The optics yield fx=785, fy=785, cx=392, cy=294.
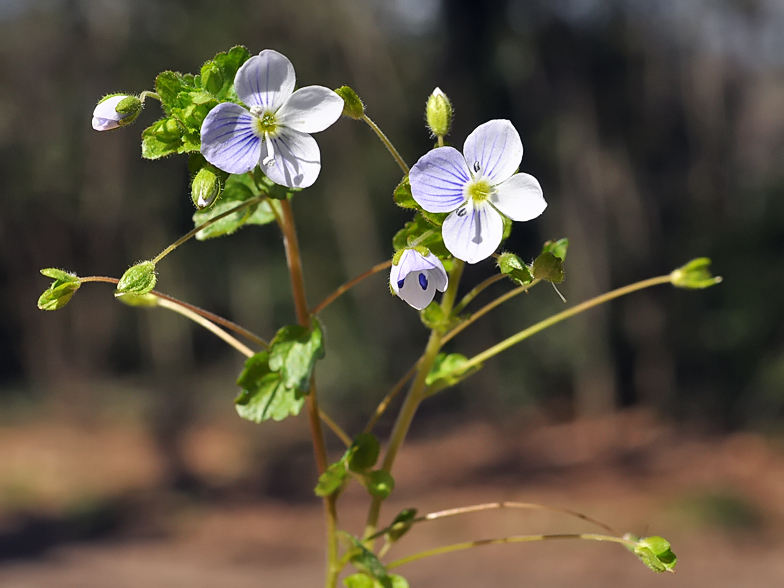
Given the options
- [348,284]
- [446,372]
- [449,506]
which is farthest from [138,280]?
[449,506]

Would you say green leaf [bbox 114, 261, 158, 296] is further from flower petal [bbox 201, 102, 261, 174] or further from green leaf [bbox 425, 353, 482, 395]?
green leaf [bbox 425, 353, 482, 395]

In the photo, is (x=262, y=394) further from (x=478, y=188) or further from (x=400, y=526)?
(x=478, y=188)

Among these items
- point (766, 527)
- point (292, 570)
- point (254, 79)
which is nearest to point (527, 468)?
point (766, 527)

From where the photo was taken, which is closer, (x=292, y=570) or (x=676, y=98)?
(x=292, y=570)

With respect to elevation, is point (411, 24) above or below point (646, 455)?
above

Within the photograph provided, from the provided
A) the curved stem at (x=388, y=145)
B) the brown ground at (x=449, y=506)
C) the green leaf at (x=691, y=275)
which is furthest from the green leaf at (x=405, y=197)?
the brown ground at (x=449, y=506)

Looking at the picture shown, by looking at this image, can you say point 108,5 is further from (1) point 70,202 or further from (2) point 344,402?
(2) point 344,402

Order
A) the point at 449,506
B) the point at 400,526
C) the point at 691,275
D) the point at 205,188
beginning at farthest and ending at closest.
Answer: the point at 449,506
the point at 691,275
the point at 400,526
the point at 205,188
